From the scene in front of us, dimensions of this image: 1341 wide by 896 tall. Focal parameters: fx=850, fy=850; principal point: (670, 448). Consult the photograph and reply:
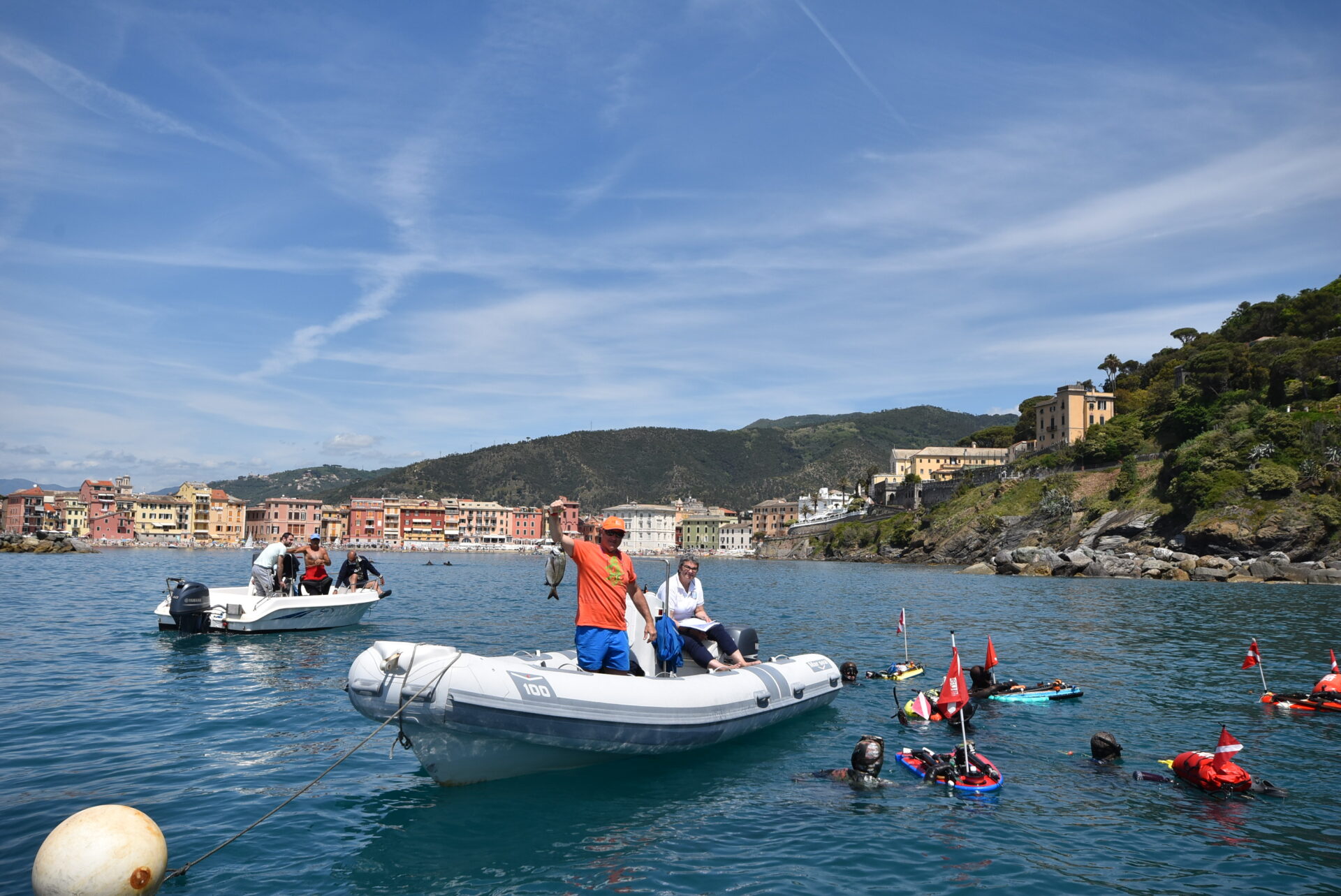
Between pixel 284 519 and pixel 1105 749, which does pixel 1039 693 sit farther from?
pixel 284 519

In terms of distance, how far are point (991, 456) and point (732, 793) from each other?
145985 mm

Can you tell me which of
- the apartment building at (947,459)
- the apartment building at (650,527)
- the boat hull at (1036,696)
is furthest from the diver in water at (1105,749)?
the apartment building at (650,527)

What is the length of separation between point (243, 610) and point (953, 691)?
1766cm

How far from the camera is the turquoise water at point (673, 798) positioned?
7.37 m

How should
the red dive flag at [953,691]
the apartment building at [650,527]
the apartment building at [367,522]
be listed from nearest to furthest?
the red dive flag at [953,691] → the apartment building at [367,522] → the apartment building at [650,527]

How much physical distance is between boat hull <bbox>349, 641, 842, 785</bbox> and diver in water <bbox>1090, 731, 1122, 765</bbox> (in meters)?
5.00

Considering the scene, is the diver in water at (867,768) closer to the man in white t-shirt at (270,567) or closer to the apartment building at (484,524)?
the man in white t-shirt at (270,567)

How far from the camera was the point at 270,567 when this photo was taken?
2236 cm

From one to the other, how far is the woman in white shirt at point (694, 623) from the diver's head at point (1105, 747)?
4556 millimetres

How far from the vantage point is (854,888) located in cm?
713

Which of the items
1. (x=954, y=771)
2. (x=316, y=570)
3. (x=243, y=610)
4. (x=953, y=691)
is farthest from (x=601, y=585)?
(x=316, y=570)

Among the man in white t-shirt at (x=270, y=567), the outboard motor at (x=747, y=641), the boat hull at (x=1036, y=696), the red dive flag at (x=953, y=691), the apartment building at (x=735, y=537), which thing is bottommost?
the apartment building at (x=735, y=537)

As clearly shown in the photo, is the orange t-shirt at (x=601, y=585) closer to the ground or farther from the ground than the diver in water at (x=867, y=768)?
farther from the ground

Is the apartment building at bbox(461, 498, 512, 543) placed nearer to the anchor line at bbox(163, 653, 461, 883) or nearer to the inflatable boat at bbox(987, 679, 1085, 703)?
the inflatable boat at bbox(987, 679, 1085, 703)
